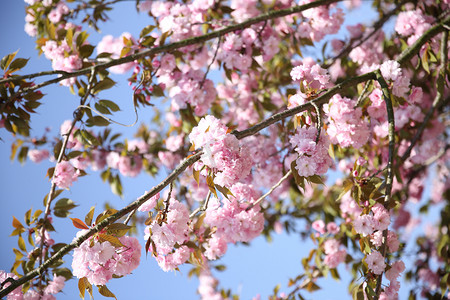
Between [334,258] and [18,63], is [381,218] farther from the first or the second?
[18,63]

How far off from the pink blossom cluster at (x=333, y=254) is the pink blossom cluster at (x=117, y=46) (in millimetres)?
1473

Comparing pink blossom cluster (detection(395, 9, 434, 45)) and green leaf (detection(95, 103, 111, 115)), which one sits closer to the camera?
green leaf (detection(95, 103, 111, 115))

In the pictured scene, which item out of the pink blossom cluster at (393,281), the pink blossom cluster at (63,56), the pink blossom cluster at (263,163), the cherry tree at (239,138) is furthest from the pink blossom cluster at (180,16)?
the pink blossom cluster at (393,281)

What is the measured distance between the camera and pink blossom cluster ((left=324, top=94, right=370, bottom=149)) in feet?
4.67

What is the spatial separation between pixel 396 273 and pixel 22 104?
5.01 ft

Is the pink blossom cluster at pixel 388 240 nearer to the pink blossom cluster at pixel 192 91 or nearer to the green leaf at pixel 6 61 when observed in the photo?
the pink blossom cluster at pixel 192 91

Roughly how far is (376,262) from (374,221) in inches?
4.8

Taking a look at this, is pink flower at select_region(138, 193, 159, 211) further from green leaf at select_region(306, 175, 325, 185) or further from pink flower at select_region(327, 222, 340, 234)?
pink flower at select_region(327, 222, 340, 234)

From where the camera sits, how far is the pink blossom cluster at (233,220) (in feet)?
4.85

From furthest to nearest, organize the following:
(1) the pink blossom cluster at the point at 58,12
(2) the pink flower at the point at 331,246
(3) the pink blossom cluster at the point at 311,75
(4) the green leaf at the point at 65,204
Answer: (1) the pink blossom cluster at the point at 58,12
(2) the pink flower at the point at 331,246
(4) the green leaf at the point at 65,204
(3) the pink blossom cluster at the point at 311,75

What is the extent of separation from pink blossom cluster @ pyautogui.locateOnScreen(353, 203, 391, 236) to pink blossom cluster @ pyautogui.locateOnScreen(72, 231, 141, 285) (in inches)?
27.3

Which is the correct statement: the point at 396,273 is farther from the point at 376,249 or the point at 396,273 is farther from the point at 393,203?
the point at 393,203

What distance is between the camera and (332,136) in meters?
1.47

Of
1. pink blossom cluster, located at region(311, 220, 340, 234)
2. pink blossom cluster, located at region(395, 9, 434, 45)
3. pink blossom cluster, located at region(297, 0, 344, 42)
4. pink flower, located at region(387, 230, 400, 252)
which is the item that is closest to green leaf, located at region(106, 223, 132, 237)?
pink flower, located at region(387, 230, 400, 252)
